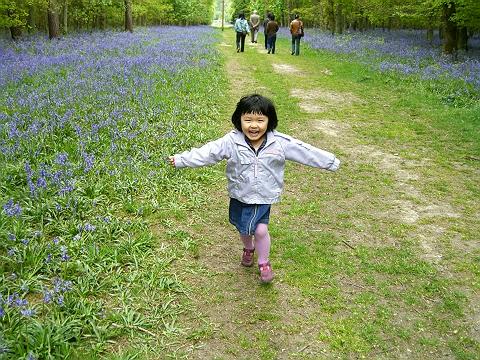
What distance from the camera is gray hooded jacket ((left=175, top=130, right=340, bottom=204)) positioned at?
425 cm

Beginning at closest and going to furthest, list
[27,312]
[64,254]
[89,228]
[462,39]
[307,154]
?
1. [27,312]
2. [64,254]
3. [307,154]
4. [89,228]
5. [462,39]

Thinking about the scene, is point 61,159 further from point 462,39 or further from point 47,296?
point 462,39

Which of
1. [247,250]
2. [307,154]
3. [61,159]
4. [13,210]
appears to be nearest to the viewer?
[307,154]

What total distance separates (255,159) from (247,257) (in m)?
1.17

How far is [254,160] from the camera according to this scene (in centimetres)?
425

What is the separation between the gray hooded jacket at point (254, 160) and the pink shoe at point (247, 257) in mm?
742

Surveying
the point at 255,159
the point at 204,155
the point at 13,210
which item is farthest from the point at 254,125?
the point at 13,210

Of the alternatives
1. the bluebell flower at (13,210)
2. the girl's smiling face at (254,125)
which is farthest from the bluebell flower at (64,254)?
the girl's smiling face at (254,125)

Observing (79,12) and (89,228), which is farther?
(79,12)

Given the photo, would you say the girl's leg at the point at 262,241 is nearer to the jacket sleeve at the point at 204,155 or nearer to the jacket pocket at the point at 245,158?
the jacket pocket at the point at 245,158

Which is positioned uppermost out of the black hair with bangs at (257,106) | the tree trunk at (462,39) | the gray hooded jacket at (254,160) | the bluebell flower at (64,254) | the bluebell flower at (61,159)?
the tree trunk at (462,39)

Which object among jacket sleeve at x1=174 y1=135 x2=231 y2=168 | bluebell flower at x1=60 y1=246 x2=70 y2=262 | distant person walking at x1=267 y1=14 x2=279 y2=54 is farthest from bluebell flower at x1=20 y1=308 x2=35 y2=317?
distant person walking at x1=267 y1=14 x2=279 y2=54

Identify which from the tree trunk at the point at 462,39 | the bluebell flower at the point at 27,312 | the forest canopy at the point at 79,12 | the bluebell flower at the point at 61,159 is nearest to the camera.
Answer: the bluebell flower at the point at 27,312

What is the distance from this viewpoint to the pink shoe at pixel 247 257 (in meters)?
4.75
